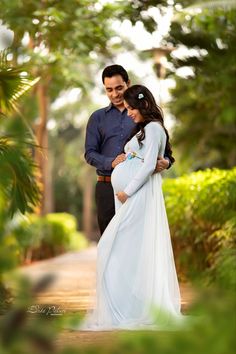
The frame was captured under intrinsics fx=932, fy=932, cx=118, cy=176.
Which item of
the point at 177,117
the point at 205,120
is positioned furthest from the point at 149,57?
the point at 177,117

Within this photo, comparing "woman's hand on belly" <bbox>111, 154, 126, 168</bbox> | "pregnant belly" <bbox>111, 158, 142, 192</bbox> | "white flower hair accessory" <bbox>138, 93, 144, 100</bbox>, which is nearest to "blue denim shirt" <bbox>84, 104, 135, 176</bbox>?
"woman's hand on belly" <bbox>111, 154, 126, 168</bbox>

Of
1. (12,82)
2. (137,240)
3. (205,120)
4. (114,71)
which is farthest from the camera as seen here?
(205,120)

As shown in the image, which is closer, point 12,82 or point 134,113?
point 134,113

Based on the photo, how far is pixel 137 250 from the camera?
6766mm

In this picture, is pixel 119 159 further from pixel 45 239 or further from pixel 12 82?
pixel 45 239

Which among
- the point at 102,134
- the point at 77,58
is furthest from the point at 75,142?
the point at 102,134

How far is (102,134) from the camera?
289 inches

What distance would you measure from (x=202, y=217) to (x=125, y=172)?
4.33 metres

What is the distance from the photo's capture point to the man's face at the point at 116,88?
22.9 ft

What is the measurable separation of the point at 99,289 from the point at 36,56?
9.08 metres

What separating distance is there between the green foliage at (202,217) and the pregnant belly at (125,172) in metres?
3.01

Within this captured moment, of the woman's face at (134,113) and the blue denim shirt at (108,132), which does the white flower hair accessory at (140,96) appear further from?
the blue denim shirt at (108,132)

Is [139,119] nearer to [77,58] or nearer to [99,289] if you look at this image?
[99,289]

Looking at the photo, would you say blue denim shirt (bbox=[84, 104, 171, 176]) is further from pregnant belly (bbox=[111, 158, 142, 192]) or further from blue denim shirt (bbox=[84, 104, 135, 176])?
pregnant belly (bbox=[111, 158, 142, 192])
